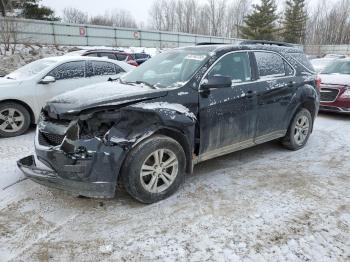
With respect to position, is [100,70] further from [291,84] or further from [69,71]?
[291,84]

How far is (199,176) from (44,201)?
78.5 inches

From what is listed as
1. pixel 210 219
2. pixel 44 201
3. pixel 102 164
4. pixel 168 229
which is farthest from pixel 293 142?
pixel 44 201

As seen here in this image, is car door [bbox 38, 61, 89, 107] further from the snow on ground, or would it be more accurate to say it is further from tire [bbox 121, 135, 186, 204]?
tire [bbox 121, 135, 186, 204]

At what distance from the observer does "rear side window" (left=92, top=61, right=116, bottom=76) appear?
716 cm

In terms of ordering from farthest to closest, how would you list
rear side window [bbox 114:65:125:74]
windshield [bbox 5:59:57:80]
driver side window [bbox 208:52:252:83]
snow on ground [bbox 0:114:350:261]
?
rear side window [bbox 114:65:125:74] < windshield [bbox 5:59:57:80] < driver side window [bbox 208:52:252:83] < snow on ground [bbox 0:114:350:261]

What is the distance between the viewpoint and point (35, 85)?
6.36m

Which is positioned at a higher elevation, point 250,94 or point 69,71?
point 69,71

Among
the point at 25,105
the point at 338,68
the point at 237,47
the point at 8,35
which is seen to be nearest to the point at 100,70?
the point at 25,105

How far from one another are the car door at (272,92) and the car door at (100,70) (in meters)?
3.49

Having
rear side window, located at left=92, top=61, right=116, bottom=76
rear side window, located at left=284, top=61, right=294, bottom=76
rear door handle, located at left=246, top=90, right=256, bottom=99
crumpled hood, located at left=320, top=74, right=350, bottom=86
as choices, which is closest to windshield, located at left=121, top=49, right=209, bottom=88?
rear door handle, located at left=246, top=90, right=256, bottom=99

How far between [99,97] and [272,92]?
2.62 meters

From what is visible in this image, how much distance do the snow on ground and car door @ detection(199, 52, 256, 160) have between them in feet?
1.58

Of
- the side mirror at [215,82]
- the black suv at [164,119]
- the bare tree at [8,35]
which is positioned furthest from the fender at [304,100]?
the bare tree at [8,35]

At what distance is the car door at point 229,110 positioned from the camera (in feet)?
13.1
